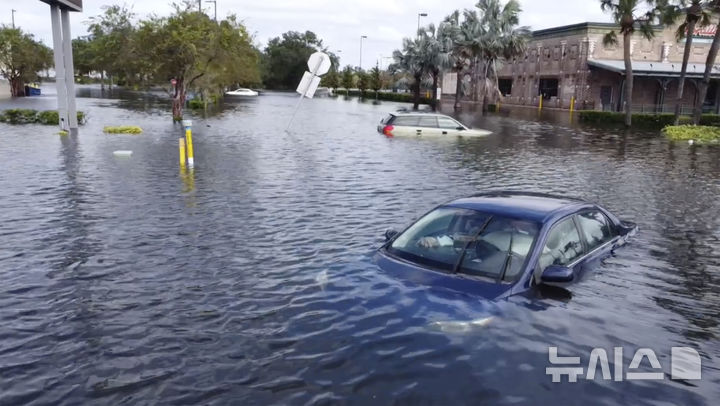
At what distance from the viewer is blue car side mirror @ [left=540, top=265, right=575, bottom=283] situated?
646 cm

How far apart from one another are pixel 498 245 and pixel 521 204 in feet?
2.85

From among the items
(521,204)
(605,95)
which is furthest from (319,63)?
(605,95)

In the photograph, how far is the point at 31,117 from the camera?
3039 centimetres

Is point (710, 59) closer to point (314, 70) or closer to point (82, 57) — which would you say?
point (314, 70)

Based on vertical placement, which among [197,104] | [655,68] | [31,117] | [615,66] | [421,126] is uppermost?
[615,66]

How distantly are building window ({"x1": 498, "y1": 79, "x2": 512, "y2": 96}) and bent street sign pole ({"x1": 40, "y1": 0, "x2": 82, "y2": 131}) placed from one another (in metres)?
61.2

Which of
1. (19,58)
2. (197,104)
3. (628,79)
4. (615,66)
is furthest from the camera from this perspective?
(19,58)

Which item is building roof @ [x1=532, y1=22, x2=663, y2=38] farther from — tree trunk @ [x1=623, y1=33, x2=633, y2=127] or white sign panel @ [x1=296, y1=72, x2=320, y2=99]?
white sign panel @ [x1=296, y1=72, x2=320, y2=99]

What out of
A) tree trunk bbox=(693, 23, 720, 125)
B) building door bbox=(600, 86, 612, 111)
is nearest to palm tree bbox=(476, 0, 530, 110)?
building door bbox=(600, 86, 612, 111)

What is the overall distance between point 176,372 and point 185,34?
94.5ft

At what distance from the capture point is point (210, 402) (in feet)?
16.1

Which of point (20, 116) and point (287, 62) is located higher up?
point (287, 62)

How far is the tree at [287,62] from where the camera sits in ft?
460

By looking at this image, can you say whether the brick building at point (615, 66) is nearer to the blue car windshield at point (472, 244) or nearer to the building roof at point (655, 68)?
the building roof at point (655, 68)
